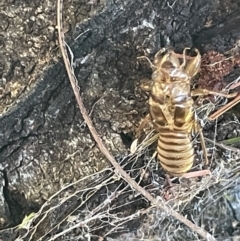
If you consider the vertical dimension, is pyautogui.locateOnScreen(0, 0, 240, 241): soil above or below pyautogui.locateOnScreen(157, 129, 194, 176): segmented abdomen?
above

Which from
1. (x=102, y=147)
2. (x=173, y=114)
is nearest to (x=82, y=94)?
(x=102, y=147)

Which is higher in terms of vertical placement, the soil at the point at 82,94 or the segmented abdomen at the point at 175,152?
the soil at the point at 82,94

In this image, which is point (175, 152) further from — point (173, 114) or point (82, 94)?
point (82, 94)

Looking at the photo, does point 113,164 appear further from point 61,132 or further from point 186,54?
point 186,54

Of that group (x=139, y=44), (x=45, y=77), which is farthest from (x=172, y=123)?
(x=45, y=77)

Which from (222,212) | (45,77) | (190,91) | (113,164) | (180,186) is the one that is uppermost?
(45,77)
